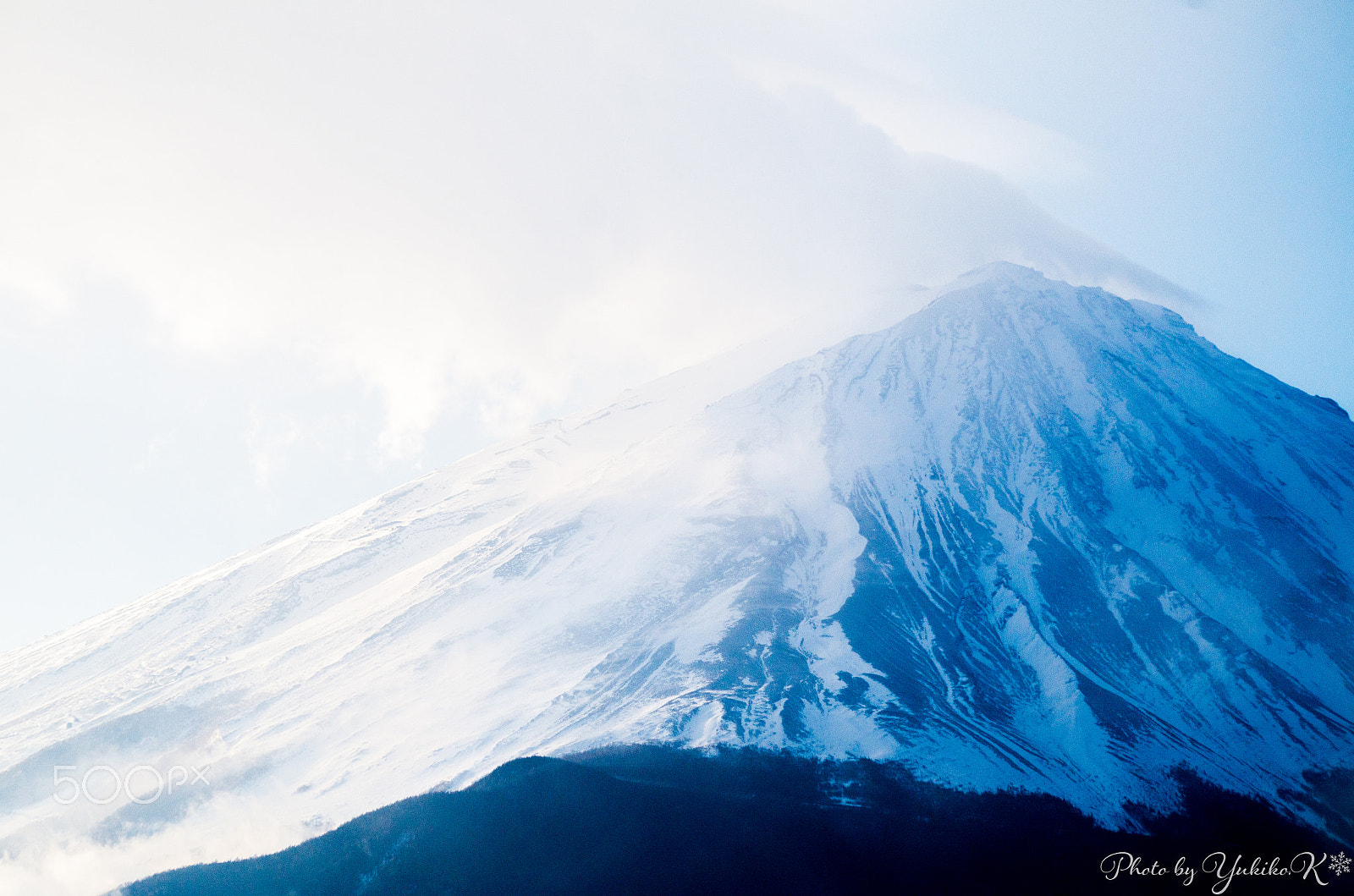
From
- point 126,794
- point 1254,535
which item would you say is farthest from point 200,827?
point 1254,535

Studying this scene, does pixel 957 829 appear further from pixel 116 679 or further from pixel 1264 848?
pixel 116 679

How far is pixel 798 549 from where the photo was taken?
9925cm

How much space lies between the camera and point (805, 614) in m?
87.1

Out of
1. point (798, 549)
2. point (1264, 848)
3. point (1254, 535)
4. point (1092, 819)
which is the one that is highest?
point (798, 549)

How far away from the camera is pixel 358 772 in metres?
69.1

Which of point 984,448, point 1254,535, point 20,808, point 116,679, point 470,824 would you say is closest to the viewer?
point 470,824

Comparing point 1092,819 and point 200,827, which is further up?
point 200,827

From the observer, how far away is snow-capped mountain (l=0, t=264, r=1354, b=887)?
227ft

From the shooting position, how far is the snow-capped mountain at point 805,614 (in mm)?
69250

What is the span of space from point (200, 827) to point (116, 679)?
38.2m

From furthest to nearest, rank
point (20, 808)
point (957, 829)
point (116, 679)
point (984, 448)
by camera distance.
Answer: point (984, 448) → point (116, 679) → point (20, 808) → point (957, 829)

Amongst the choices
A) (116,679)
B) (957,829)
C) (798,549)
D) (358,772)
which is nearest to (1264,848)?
(957,829)

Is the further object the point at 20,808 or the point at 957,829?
the point at 20,808

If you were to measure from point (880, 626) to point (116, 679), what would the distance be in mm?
85994
